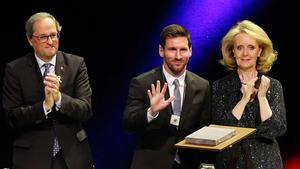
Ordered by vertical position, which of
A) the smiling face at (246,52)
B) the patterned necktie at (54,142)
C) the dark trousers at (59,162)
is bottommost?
the dark trousers at (59,162)

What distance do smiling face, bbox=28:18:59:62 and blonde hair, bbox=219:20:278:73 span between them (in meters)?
1.15

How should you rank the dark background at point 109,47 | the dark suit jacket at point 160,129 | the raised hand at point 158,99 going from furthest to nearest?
the dark background at point 109,47, the dark suit jacket at point 160,129, the raised hand at point 158,99

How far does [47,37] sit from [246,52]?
1.31 metres

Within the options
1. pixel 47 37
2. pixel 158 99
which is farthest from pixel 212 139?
pixel 47 37

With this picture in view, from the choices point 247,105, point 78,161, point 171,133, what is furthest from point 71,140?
point 247,105

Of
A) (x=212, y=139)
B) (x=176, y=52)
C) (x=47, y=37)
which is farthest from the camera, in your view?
(x=47, y=37)

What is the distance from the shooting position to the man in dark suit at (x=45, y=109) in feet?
13.2

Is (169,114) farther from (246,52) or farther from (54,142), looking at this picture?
(54,142)

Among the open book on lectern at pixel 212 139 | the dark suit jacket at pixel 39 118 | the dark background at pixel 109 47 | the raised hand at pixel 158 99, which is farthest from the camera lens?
the dark background at pixel 109 47

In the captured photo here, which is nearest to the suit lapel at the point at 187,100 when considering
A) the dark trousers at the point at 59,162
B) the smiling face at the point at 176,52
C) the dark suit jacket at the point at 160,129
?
the dark suit jacket at the point at 160,129

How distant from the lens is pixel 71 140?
13.5ft

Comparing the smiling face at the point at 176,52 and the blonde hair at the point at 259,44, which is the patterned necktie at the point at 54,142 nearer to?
the smiling face at the point at 176,52

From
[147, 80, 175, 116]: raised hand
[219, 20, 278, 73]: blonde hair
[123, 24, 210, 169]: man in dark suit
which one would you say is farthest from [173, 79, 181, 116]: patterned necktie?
[219, 20, 278, 73]: blonde hair

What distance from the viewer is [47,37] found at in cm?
404
